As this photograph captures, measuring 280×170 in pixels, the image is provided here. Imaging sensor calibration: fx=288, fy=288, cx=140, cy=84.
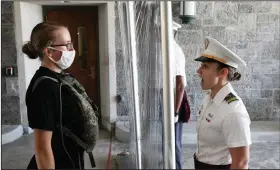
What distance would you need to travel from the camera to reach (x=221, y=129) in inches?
34.3

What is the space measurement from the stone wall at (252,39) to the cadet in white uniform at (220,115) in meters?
1.95

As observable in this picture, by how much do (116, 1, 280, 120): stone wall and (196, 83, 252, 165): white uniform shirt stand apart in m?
1.97

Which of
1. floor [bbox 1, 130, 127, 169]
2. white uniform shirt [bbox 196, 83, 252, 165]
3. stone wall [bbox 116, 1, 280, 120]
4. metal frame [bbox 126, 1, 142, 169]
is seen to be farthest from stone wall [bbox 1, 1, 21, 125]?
white uniform shirt [bbox 196, 83, 252, 165]

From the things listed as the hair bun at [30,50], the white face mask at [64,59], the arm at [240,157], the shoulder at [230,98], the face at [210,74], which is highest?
the hair bun at [30,50]

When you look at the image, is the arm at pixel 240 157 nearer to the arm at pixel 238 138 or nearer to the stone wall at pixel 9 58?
the arm at pixel 238 138

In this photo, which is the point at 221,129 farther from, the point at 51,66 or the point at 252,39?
the point at 252,39

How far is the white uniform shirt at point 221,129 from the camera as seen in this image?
0.82 meters

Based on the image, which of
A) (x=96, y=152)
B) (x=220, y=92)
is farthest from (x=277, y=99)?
(x=220, y=92)

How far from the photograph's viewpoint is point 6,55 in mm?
2676

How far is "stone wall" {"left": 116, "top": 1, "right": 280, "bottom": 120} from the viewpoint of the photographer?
289 centimetres

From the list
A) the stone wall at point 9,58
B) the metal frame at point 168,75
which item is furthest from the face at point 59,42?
the stone wall at point 9,58

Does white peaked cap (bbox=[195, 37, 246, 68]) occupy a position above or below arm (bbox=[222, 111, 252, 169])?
above

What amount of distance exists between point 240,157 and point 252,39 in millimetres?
2442

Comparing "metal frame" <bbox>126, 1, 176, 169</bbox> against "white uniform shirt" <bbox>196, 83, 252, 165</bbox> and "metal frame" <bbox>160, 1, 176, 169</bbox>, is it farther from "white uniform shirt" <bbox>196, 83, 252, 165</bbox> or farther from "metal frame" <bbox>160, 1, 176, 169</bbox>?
"white uniform shirt" <bbox>196, 83, 252, 165</bbox>
